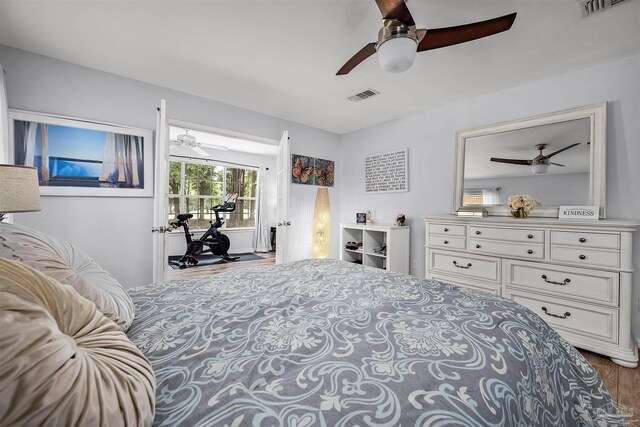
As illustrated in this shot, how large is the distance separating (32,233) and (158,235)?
68.5 inches

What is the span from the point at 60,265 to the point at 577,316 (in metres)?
3.28

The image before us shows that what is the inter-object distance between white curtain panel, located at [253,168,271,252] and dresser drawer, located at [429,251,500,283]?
15.2 feet

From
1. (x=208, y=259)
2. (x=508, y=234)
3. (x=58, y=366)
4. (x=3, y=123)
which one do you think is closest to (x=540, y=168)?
(x=508, y=234)

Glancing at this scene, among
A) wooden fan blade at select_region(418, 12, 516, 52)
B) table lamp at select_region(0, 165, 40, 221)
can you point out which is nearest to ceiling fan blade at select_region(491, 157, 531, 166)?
wooden fan blade at select_region(418, 12, 516, 52)

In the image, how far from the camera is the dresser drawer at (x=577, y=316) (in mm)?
2066

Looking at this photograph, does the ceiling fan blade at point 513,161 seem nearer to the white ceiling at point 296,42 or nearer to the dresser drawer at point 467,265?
the white ceiling at point 296,42

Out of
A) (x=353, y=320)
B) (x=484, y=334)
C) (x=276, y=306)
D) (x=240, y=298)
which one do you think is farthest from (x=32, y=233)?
(x=484, y=334)

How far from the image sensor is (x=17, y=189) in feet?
4.80

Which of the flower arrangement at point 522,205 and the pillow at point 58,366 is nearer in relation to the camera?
the pillow at point 58,366

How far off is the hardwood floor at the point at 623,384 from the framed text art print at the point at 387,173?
2479 millimetres

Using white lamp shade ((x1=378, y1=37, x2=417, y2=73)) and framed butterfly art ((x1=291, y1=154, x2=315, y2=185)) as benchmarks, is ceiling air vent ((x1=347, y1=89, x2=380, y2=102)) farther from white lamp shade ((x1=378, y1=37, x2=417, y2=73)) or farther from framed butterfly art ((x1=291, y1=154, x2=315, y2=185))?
white lamp shade ((x1=378, y1=37, x2=417, y2=73))

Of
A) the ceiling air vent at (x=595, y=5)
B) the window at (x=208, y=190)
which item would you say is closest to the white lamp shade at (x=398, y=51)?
the ceiling air vent at (x=595, y=5)

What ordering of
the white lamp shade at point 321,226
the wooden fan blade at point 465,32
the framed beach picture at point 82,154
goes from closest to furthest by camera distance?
the wooden fan blade at point 465,32 < the framed beach picture at point 82,154 < the white lamp shade at point 321,226

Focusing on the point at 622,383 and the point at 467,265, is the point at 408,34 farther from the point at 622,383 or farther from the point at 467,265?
the point at 622,383
